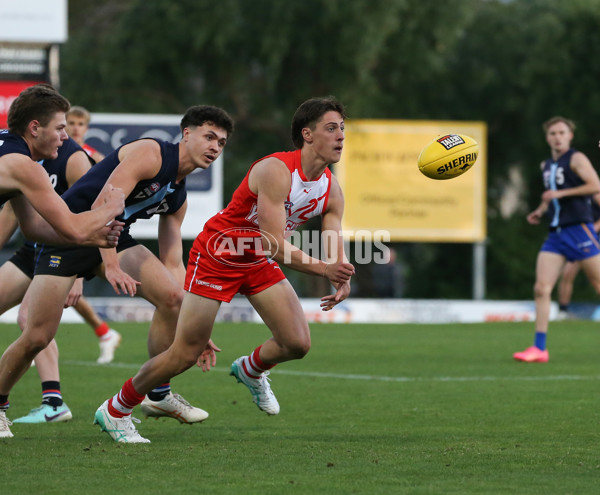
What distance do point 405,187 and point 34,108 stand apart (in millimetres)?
20222

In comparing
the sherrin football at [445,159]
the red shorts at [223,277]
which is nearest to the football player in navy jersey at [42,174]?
the red shorts at [223,277]

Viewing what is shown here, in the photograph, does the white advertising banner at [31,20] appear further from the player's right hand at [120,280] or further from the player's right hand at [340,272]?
the player's right hand at [340,272]

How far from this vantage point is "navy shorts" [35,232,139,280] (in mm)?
7559

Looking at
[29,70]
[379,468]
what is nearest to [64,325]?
[29,70]

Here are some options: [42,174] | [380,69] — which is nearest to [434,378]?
[42,174]

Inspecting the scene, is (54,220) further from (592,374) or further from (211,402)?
(592,374)

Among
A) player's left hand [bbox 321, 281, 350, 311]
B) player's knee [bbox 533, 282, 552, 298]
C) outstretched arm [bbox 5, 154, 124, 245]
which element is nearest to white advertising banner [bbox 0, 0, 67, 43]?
player's knee [bbox 533, 282, 552, 298]

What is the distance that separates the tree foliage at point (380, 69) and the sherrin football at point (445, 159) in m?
19.5

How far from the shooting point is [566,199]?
1302cm

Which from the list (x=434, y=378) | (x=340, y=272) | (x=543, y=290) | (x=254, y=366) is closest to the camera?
(x=340, y=272)

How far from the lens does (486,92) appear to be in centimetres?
3262

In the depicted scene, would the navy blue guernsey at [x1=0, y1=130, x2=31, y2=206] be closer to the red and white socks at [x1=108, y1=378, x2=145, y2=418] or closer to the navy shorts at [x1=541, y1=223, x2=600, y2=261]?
the red and white socks at [x1=108, y1=378, x2=145, y2=418]

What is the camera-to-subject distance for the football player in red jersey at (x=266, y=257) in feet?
23.7

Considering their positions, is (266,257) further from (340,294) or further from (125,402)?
(125,402)
